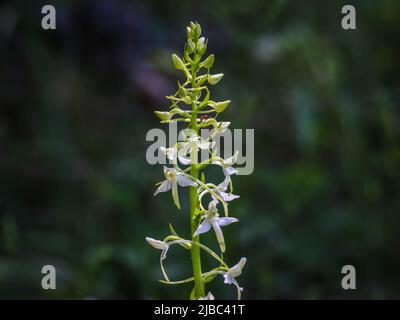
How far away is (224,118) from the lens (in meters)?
4.45

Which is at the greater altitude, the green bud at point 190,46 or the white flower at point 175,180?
the green bud at point 190,46

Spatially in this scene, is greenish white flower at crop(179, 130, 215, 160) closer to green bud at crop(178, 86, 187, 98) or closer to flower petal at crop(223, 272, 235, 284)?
green bud at crop(178, 86, 187, 98)

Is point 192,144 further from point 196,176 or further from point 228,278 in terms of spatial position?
point 228,278

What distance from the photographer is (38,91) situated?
571cm

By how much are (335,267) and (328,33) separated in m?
2.21

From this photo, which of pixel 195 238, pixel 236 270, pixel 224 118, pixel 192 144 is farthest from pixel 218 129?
pixel 224 118

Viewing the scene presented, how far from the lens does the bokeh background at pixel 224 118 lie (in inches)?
161

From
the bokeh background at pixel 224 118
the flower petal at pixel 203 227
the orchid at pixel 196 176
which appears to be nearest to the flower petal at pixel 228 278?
the orchid at pixel 196 176

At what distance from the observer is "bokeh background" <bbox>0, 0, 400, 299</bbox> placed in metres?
4.09

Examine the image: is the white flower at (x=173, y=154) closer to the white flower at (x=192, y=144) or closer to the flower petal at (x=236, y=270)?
the white flower at (x=192, y=144)

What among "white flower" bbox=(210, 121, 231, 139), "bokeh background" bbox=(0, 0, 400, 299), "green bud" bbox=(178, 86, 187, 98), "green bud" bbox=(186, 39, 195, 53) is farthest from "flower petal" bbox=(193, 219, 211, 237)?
"bokeh background" bbox=(0, 0, 400, 299)

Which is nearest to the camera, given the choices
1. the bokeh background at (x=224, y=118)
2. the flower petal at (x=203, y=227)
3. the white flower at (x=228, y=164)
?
the flower petal at (x=203, y=227)

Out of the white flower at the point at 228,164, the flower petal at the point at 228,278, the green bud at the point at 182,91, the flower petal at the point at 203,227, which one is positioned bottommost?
the flower petal at the point at 228,278
